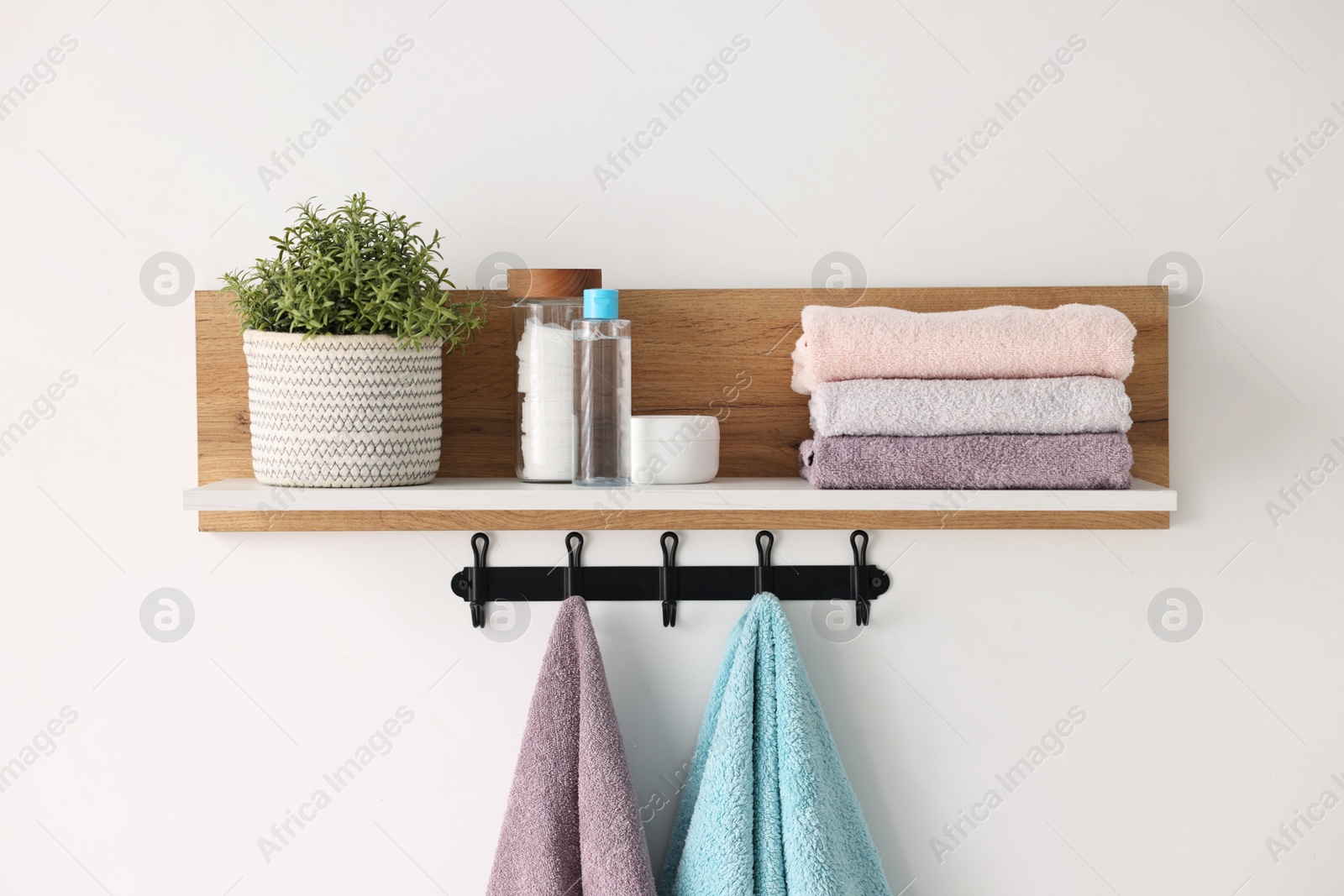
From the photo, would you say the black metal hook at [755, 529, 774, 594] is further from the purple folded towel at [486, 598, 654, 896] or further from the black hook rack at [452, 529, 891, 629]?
the purple folded towel at [486, 598, 654, 896]

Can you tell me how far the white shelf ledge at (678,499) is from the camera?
0.68 meters

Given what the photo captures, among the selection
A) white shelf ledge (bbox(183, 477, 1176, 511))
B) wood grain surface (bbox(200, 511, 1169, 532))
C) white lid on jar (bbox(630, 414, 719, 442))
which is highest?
white lid on jar (bbox(630, 414, 719, 442))

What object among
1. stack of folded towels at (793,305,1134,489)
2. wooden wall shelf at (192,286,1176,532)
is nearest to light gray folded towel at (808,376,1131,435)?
stack of folded towels at (793,305,1134,489)

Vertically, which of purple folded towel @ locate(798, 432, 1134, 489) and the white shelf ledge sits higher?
purple folded towel @ locate(798, 432, 1134, 489)

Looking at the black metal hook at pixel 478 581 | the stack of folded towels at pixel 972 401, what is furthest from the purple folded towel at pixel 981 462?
the black metal hook at pixel 478 581

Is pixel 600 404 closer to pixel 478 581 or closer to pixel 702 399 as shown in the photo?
pixel 702 399

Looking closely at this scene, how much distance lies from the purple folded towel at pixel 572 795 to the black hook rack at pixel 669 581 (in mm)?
40

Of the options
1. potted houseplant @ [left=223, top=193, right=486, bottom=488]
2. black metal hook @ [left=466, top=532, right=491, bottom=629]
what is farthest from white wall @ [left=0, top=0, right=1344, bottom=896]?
potted houseplant @ [left=223, top=193, right=486, bottom=488]

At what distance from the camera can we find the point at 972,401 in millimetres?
691

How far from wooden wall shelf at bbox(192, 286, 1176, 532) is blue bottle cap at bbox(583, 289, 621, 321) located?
0.08 meters

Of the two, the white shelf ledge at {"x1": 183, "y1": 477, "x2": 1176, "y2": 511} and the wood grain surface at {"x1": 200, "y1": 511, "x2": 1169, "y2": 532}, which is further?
the wood grain surface at {"x1": 200, "y1": 511, "x2": 1169, "y2": 532}

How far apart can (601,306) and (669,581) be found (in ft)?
0.84

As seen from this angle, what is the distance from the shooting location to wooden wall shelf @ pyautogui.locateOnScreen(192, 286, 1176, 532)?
2.63 feet

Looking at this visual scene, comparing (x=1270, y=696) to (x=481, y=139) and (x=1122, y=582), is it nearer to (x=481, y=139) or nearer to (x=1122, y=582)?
(x=1122, y=582)
